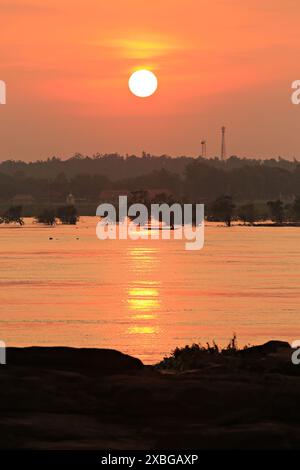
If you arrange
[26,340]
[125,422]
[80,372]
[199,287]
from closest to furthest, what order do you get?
[125,422], [80,372], [26,340], [199,287]

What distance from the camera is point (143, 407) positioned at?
16156mm

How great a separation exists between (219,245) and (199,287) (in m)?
64.8

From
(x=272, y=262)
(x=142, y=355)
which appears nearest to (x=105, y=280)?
(x=272, y=262)

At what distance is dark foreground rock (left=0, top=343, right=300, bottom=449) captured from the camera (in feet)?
47.4

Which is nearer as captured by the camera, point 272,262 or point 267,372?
point 267,372

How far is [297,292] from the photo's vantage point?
207 feet

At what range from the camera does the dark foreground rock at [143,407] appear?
14445mm

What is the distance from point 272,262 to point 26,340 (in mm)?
60256
